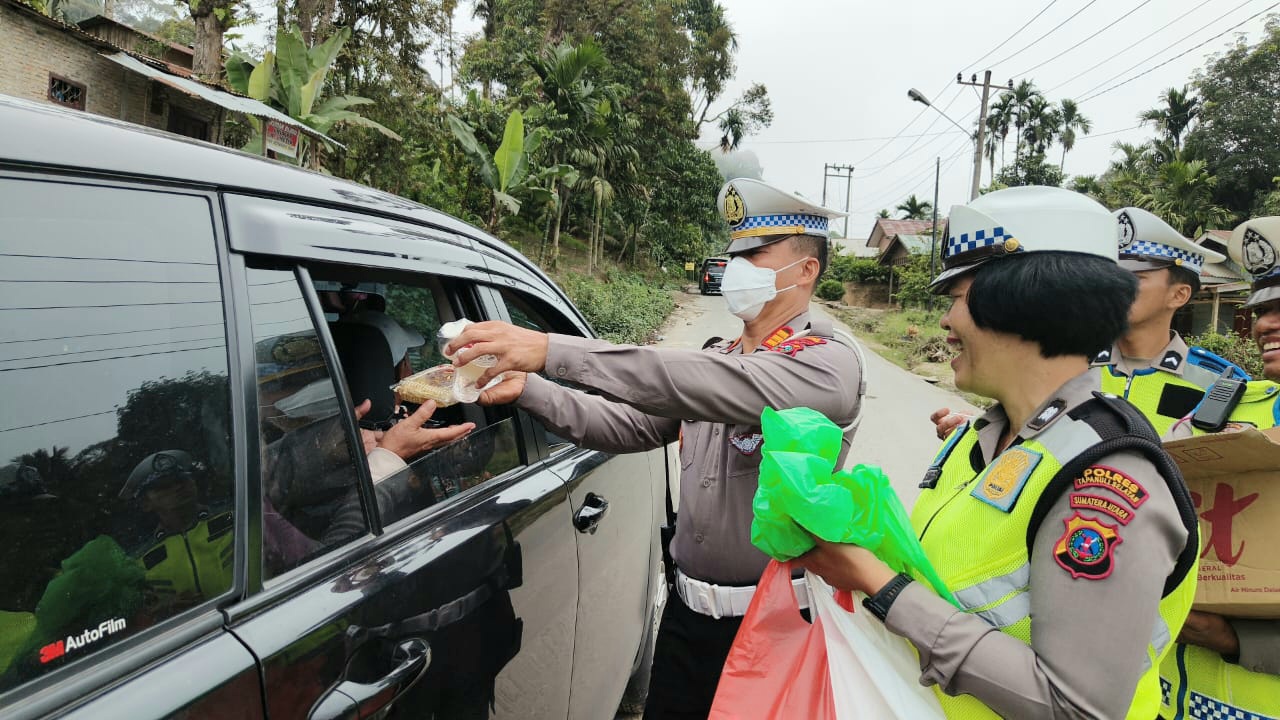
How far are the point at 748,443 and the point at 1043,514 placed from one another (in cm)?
83

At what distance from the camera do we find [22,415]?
33.5 inches

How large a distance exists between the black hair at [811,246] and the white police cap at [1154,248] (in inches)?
44.9

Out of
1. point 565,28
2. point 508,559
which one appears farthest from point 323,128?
point 565,28

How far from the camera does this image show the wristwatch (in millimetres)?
1182

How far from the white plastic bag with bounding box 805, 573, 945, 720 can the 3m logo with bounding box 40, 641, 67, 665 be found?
1.14 metres

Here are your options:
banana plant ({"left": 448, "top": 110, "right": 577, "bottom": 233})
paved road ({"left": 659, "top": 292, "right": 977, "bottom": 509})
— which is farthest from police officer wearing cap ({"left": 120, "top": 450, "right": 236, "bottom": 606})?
banana plant ({"left": 448, "top": 110, "right": 577, "bottom": 233})

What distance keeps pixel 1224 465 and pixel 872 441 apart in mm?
7017

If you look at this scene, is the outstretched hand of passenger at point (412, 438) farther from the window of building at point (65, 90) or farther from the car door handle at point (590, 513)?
the window of building at point (65, 90)

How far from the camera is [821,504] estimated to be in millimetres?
1147

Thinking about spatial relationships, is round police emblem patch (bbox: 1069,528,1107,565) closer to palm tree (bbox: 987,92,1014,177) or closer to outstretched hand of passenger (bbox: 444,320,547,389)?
outstretched hand of passenger (bbox: 444,320,547,389)

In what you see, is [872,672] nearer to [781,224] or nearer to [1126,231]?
[781,224]

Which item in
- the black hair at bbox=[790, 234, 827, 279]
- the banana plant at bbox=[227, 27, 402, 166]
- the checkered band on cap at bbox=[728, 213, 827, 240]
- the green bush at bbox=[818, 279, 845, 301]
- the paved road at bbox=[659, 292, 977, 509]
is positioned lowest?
the paved road at bbox=[659, 292, 977, 509]

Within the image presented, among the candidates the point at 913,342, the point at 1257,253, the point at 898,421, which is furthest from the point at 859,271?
the point at 1257,253

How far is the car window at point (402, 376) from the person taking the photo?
1593mm
